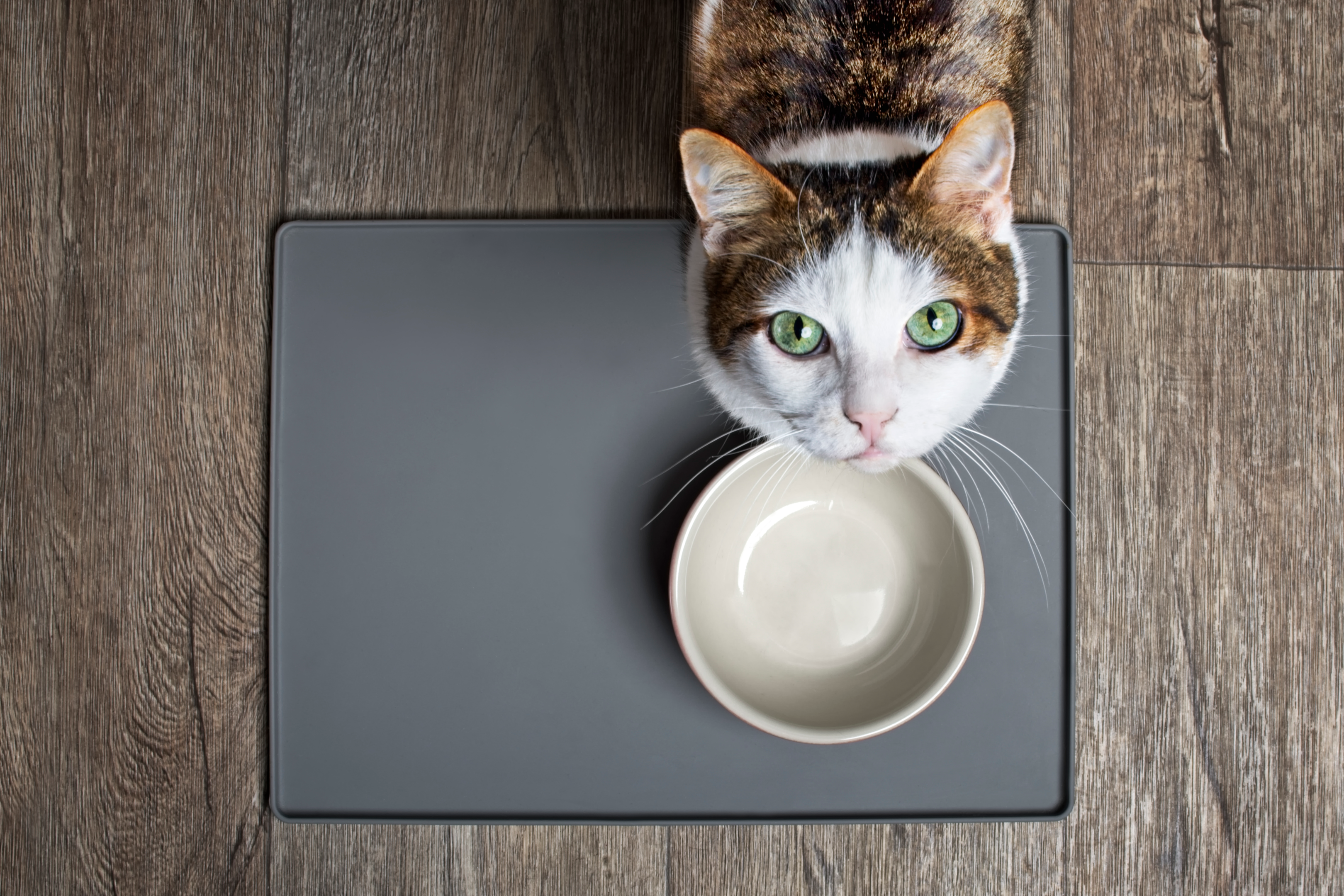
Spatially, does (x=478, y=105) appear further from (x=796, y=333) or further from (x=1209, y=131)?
(x=1209, y=131)

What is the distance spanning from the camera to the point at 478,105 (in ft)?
3.20

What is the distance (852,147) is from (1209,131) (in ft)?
2.00

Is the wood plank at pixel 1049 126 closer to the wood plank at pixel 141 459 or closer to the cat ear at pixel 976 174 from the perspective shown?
the cat ear at pixel 976 174

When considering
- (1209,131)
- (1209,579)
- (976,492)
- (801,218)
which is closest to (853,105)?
(801,218)

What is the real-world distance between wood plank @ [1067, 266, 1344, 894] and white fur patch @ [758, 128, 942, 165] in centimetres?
41

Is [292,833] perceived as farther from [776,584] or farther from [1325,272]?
[1325,272]

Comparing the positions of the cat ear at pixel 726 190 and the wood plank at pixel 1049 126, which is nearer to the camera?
the cat ear at pixel 726 190

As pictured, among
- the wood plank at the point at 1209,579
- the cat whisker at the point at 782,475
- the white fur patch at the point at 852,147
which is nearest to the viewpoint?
the white fur patch at the point at 852,147

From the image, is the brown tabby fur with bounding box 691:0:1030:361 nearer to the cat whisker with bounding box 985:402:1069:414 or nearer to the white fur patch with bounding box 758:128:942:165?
the white fur patch with bounding box 758:128:942:165

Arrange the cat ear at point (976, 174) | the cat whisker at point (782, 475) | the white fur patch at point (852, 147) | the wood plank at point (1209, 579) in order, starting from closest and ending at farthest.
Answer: the cat ear at point (976, 174), the white fur patch at point (852, 147), the cat whisker at point (782, 475), the wood plank at point (1209, 579)

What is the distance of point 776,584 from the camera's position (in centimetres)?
86

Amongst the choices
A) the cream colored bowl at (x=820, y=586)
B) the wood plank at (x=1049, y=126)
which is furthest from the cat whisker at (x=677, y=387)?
the wood plank at (x=1049, y=126)

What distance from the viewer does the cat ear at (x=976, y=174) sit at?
1.69 feet

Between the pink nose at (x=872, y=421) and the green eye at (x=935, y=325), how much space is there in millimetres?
65
